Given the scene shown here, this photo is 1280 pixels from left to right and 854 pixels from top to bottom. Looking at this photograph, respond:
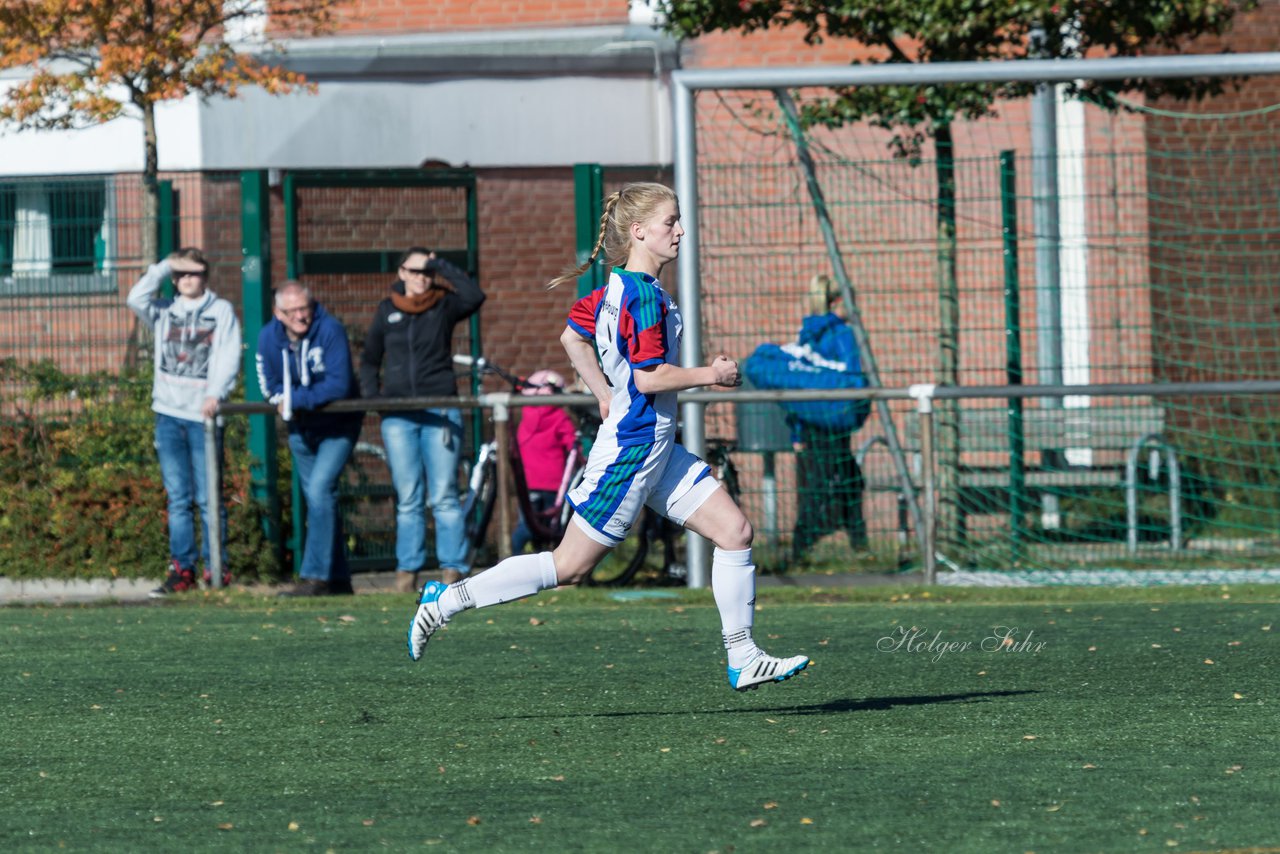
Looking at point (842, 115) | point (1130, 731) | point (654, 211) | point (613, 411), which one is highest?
point (842, 115)

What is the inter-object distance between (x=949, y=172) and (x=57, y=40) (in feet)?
22.2

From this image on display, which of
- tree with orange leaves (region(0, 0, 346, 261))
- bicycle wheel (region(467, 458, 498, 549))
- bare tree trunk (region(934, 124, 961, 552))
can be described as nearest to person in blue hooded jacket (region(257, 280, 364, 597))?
bicycle wheel (region(467, 458, 498, 549))

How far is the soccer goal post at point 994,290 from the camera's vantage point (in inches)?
437

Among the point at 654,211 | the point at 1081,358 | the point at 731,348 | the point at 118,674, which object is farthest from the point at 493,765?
the point at 1081,358

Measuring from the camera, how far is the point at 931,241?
1123cm

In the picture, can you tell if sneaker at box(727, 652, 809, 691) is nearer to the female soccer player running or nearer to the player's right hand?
the female soccer player running

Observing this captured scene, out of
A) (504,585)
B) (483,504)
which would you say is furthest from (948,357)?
(504,585)

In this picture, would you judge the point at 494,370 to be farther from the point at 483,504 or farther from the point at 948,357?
the point at 948,357

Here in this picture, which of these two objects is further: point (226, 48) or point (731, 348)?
point (226, 48)

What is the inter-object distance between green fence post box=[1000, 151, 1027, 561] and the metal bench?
0.05ft

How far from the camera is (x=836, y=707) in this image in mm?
6586

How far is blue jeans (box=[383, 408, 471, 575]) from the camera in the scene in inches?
436

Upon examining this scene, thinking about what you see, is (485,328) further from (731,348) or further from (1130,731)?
(1130,731)

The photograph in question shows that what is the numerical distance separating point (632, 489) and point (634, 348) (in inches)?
17.6
